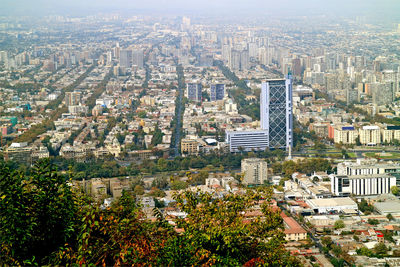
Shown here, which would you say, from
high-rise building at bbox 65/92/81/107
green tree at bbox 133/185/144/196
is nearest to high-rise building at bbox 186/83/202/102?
high-rise building at bbox 65/92/81/107

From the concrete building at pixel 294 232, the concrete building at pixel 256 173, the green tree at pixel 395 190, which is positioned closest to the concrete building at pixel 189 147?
the concrete building at pixel 256 173

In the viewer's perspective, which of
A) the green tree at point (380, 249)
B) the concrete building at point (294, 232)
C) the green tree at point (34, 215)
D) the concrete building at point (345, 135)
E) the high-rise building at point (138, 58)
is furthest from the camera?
the high-rise building at point (138, 58)

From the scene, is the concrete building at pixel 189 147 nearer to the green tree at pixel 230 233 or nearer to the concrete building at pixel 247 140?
the concrete building at pixel 247 140

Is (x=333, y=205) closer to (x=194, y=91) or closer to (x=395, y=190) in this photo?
(x=395, y=190)

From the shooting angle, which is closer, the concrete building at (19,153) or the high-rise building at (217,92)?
the concrete building at (19,153)

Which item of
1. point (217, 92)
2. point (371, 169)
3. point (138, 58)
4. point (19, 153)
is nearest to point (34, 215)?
point (371, 169)

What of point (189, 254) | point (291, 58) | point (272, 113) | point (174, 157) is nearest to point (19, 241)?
point (189, 254)

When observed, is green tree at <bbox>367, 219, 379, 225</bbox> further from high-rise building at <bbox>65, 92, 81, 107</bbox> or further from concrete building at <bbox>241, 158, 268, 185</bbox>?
high-rise building at <bbox>65, 92, 81, 107</bbox>
